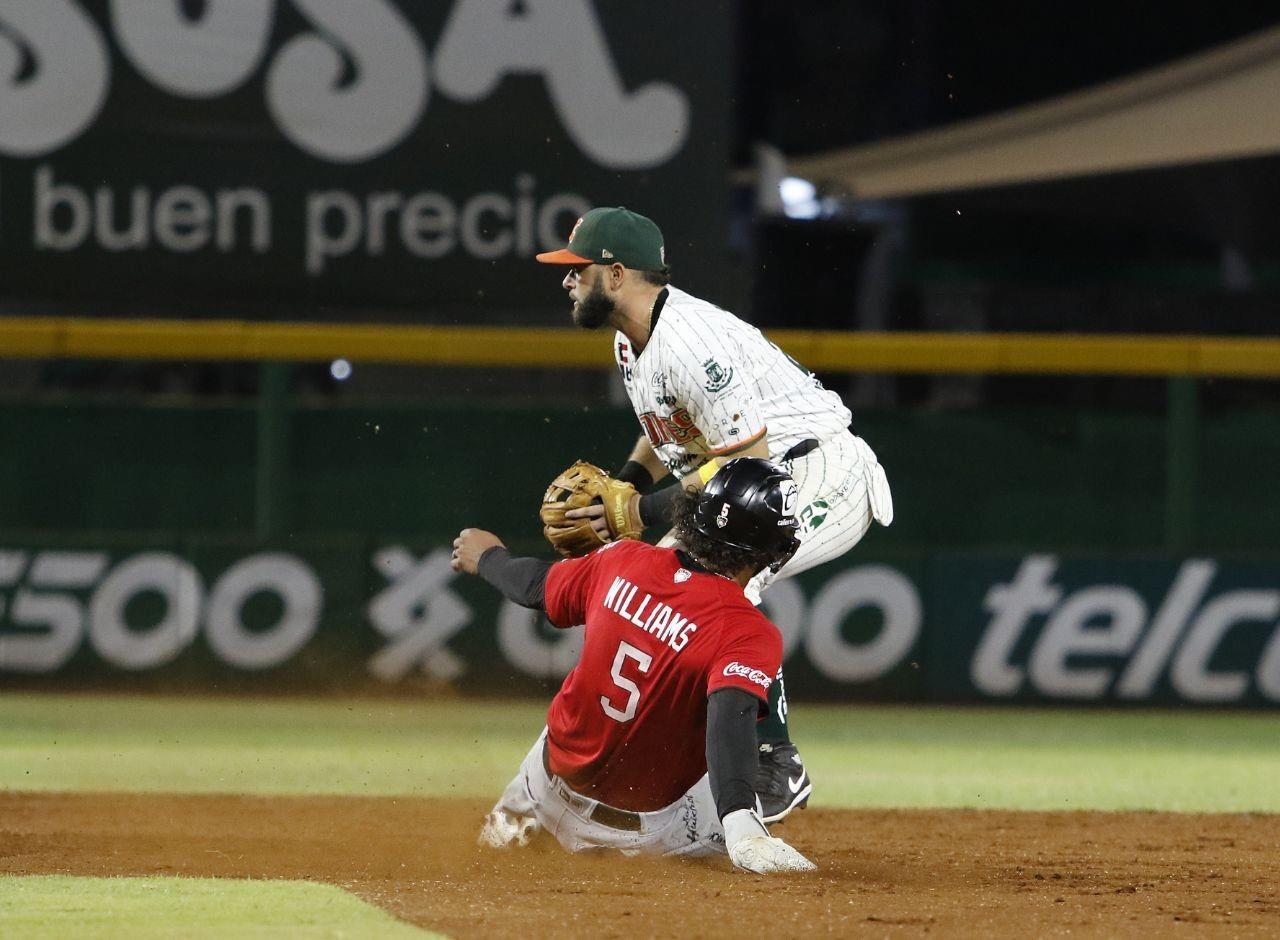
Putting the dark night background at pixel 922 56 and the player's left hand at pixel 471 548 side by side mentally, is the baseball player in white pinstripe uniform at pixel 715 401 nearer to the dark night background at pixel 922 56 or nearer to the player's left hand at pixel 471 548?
the player's left hand at pixel 471 548

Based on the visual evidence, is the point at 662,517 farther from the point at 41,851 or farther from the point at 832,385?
the point at 832,385

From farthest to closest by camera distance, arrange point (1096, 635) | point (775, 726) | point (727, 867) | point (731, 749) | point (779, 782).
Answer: point (1096, 635), point (775, 726), point (779, 782), point (727, 867), point (731, 749)

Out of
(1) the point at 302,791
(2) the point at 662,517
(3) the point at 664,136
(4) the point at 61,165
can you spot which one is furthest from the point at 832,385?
(2) the point at 662,517

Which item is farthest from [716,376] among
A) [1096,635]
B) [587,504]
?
[1096,635]

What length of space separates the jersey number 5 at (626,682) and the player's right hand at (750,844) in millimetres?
354

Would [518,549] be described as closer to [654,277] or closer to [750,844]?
[654,277]

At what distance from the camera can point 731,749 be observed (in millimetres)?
4035

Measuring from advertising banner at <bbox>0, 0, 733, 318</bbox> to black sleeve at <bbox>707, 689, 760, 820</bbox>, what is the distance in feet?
15.7

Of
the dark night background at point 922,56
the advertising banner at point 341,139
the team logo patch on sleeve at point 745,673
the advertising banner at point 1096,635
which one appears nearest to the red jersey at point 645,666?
the team logo patch on sleeve at point 745,673

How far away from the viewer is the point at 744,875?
4250 millimetres

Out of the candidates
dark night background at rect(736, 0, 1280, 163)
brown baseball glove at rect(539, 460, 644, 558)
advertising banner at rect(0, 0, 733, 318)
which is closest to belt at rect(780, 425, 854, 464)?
brown baseball glove at rect(539, 460, 644, 558)

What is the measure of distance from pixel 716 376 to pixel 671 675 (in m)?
0.97

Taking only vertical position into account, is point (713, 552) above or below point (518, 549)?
above

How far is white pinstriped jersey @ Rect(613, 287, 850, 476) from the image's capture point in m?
4.84
